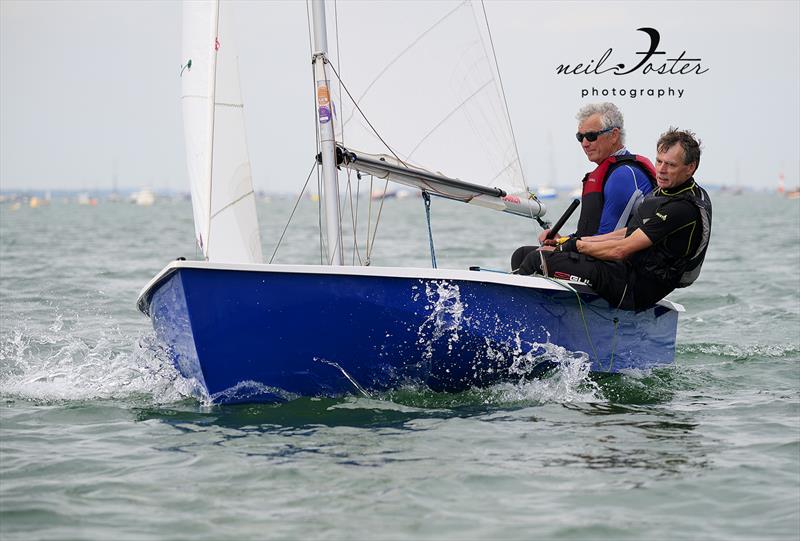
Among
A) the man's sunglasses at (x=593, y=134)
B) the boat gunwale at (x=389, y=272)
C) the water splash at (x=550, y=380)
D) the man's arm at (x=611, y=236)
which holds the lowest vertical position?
the water splash at (x=550, y=380)

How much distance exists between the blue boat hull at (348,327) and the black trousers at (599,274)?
3.7 inches

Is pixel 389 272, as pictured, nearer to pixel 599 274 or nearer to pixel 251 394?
pixel 251 394

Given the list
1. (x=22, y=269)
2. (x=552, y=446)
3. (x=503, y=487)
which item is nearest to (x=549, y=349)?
(x=552, y=446)

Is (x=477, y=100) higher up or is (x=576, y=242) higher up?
(x=477, y=100)

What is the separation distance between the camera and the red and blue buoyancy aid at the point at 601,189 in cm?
645

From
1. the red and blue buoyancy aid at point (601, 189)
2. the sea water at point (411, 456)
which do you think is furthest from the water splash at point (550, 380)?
the red and blue buoyancy aid at point (601, 189)

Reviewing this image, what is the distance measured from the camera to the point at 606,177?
6457 mm

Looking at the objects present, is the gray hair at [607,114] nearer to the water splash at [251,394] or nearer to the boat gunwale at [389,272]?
the boat gunwale at [389,272]

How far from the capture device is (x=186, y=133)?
21.0 feet

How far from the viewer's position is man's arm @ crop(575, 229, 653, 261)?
6137mm

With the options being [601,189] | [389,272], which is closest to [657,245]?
[601,189]

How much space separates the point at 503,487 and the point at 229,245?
2224 millimetres

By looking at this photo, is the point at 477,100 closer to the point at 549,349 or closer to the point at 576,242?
the point at 576,242

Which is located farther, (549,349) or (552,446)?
(549,349)
